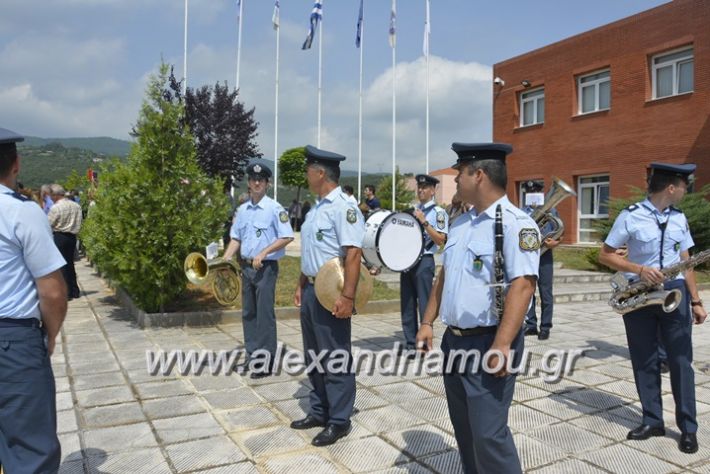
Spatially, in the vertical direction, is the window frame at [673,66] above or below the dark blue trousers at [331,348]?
above

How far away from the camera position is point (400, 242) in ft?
20.5

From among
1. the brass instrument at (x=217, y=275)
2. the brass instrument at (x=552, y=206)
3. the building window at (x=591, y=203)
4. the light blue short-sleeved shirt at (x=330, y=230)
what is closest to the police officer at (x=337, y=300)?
the light blue short-sleeved shirt at (x=330, y=230)

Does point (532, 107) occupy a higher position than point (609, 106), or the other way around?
point (532, 107)

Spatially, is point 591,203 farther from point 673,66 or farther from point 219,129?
point 219,129

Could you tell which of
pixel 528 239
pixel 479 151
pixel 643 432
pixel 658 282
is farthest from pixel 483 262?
pixel 643 432

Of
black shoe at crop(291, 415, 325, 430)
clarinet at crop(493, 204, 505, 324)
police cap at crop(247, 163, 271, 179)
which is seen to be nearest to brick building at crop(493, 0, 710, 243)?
police cap at crop(247, 163, 271, 179)

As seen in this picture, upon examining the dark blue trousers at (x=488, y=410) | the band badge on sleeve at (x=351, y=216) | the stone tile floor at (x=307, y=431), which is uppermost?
the band badge on sleeve at (x=351, y=216)

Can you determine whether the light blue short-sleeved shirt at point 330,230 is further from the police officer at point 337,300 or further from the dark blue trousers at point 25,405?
the dark blue trousers at point 25,405

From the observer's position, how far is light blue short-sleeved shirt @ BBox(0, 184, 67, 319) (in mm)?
2463

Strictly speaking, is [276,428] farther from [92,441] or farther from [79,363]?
[79,363]

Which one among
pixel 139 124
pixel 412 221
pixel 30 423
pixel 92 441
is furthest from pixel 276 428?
pixel 139 124

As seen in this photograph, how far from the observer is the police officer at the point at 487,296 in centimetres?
262

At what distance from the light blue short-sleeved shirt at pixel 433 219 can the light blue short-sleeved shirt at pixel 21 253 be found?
178 inches

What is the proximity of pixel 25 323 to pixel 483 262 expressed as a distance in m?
2.11
